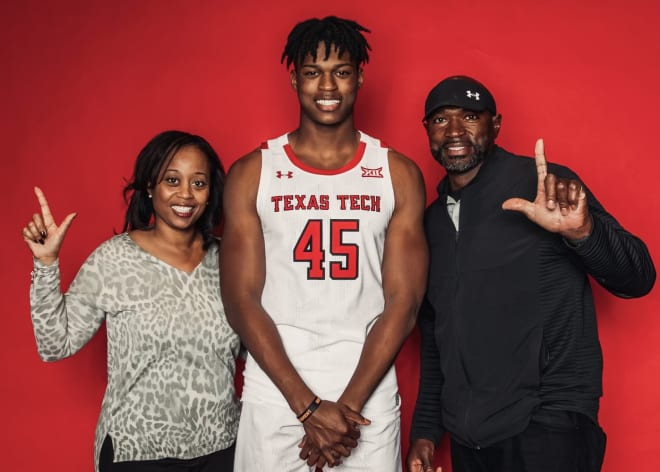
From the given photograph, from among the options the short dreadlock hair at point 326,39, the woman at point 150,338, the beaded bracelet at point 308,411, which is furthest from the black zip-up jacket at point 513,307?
the woman at point 150,338

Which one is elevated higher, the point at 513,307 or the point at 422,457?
the point at 513,307

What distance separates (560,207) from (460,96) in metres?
0.55

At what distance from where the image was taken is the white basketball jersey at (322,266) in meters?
2.20

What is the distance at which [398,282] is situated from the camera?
7.36 ft

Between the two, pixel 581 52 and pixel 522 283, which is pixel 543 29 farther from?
pixel 522 283

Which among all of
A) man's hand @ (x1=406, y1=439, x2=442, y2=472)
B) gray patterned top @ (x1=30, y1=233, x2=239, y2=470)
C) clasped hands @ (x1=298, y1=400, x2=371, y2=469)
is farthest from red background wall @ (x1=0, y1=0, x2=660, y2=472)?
clasped hands @ (x1=298, y1=400, x2=371, y2=469)

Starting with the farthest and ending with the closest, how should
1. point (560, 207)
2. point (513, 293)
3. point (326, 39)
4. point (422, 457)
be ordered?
point (422, 457)
point (326, 39)
point (513, 293)
point (560, 207)

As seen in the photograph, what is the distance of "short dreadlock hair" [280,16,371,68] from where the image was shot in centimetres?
229

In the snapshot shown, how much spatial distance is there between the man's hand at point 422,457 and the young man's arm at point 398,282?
1.31 feet

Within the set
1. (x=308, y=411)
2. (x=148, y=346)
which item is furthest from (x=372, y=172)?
(x=148, y=346)

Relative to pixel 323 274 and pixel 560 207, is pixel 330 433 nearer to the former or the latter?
pixel 323 274

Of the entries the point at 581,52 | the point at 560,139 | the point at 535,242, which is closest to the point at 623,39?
the point at 581,52

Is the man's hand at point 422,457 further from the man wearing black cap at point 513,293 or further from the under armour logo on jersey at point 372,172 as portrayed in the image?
the under armour logo on jersey at point 372,172

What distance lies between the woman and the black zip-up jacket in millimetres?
735
